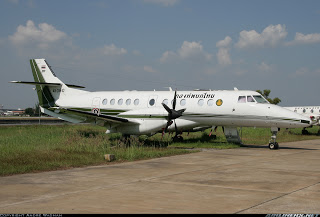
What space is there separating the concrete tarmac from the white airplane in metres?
6.35

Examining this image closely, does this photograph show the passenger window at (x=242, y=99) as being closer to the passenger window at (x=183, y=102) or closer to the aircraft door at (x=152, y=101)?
the passenger window at (x=183, y=102)

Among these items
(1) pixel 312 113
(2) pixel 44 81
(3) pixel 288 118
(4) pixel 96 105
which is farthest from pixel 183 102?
(1) pixel 312 113

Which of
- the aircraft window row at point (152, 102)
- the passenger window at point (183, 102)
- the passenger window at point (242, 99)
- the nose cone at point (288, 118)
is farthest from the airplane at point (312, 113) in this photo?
the passenger window at point (183, 102)

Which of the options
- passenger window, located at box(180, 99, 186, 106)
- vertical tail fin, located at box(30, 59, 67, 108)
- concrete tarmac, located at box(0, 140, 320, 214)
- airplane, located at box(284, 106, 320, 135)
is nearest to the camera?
concrete tarmac, located at box(0, 140, 320, 214)

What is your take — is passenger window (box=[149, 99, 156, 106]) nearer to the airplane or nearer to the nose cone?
the nose cone

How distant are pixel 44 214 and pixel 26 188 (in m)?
2.85

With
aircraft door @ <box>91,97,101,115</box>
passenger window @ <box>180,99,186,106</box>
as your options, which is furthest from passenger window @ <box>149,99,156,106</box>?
aircraft door @ <box>91,97,101,115</box>

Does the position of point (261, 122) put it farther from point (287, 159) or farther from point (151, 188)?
point (151, 188)

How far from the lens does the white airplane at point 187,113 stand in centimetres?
1995

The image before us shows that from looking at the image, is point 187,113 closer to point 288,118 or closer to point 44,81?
point 288,118

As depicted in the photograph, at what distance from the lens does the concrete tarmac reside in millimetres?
7094

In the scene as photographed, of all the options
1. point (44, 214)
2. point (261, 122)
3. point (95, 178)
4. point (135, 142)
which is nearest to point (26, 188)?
point (95, 178)

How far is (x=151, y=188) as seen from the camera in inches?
358

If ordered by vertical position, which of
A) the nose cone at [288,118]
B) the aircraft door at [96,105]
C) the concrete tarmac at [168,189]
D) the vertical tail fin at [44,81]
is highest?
the vertical tail fin at [44,81]
